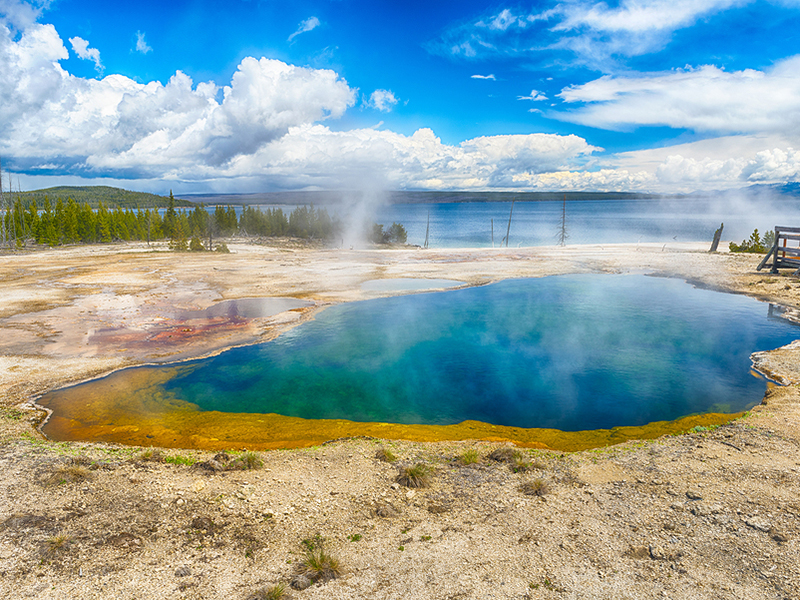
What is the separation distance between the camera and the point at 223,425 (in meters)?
11.4

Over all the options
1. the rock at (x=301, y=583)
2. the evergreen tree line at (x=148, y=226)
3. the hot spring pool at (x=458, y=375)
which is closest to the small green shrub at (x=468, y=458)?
the hot spring pool at (x=458, y=375)

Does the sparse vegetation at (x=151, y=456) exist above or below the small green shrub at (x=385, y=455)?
below

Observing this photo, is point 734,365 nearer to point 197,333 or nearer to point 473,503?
point 473,503

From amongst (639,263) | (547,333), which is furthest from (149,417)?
(639,263)

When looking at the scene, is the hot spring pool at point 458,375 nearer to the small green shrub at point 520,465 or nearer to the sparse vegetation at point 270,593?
the small green shrub at point 520,465

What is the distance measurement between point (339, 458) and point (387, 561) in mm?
3146

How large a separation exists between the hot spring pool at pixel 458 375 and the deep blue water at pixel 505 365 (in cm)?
6

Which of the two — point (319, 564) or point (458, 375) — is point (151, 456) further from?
point (458, 375)

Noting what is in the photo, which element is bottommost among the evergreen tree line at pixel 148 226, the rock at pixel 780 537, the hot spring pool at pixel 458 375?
the hot spring pool at pixel 458 375

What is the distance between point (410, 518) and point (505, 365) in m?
9.76

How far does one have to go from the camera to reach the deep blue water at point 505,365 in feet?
41.3

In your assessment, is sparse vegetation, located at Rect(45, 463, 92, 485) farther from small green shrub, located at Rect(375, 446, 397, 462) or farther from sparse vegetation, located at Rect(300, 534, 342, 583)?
small green shrub, located at Rect(375, 446, 397, 462)

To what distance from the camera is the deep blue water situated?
12.6m

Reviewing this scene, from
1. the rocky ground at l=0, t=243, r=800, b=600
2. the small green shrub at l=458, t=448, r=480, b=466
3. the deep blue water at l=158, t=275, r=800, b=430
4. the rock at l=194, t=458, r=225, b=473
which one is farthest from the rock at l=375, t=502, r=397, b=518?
the deep blue water at l=158, t=275, r=800, b=430
